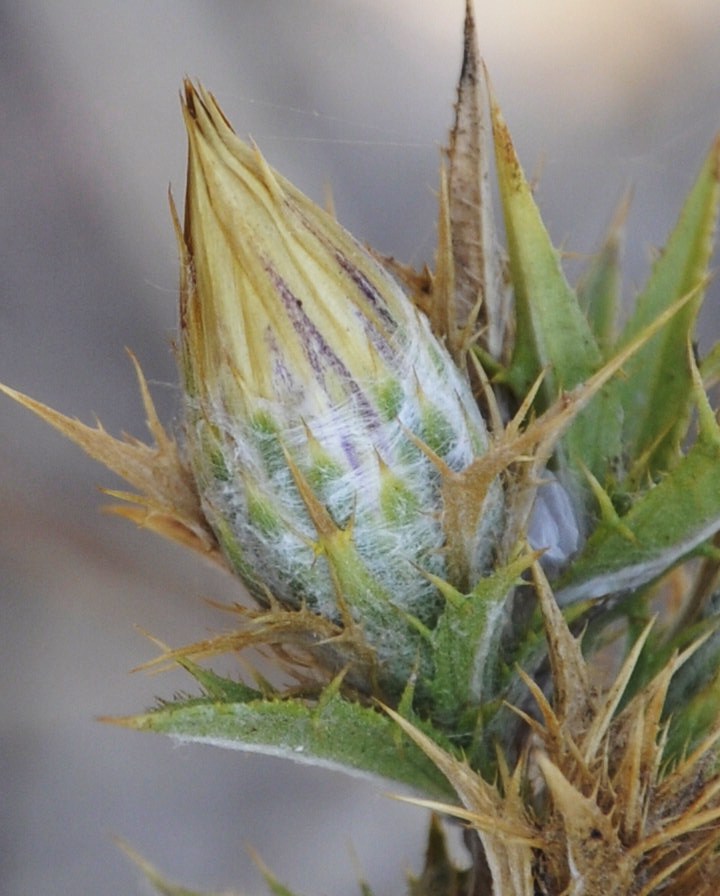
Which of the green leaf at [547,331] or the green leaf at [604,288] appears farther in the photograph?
the green leaf at [604,288]

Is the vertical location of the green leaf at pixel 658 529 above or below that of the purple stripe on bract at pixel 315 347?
below

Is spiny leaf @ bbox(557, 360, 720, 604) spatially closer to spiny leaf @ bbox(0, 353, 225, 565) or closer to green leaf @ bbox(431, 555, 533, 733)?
green leaf @ bbox(431, 555, 533, 733)

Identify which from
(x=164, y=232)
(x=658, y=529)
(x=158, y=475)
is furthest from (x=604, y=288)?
(x=164, y=232)

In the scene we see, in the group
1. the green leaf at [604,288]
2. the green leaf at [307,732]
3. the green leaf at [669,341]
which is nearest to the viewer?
the green leaf at [307,732]


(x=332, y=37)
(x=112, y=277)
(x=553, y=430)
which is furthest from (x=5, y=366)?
(x=553, y=430)

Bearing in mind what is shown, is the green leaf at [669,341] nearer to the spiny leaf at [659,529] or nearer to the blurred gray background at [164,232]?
the spiny leaf at [659,529]

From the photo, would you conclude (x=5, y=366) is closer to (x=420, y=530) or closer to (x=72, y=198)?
(x=72, y=198)

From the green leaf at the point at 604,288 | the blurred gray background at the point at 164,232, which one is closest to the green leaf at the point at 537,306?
the green leaf at the point at 604,288
